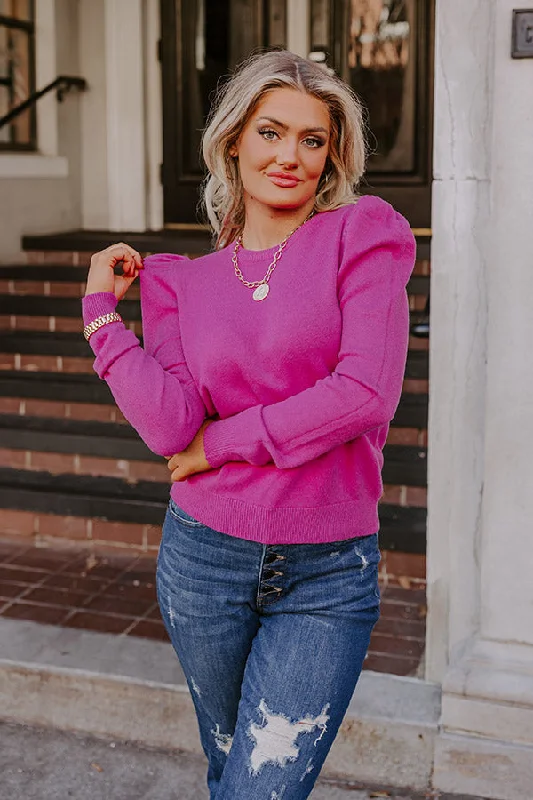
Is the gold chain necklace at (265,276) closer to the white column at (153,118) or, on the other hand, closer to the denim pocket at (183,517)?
the denim pocket at (183,517)

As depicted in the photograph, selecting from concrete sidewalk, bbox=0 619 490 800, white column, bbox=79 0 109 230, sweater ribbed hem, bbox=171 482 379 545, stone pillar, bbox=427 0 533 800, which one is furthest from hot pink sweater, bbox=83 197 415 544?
white column, bbox=79 0 109 230

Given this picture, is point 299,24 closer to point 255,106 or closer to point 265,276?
point 255,106

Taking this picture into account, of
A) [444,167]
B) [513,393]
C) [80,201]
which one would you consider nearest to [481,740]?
[513,393]

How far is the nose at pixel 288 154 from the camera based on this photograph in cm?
190

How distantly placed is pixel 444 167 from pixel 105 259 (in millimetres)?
1293

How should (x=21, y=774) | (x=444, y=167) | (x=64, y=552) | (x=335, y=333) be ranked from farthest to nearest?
(x=64, y=552) < (x=21, y=774) < (x=444, y=167) < (x=335, y=333)

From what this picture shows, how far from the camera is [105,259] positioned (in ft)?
6.73

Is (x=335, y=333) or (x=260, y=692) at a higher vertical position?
(x=335, y=333)

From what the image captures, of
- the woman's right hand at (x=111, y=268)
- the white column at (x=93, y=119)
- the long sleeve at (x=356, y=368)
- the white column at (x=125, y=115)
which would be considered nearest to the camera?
the long sleeve at (x=356, y=368)

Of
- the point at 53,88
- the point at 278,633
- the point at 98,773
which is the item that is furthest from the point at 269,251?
the point at 53,88

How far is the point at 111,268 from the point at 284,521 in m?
0.58

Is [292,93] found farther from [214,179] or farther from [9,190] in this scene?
[9,190]

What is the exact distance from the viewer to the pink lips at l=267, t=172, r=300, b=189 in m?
1.93

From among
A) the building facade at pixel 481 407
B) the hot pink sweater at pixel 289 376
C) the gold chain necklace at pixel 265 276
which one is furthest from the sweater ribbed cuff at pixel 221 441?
the building facade at pixel 481 407
